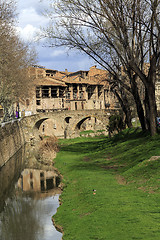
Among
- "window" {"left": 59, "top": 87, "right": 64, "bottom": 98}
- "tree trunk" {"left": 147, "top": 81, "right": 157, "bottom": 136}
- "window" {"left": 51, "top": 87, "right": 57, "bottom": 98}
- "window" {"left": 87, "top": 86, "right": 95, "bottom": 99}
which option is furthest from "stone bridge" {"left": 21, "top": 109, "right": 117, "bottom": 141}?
"tree trunk" {"left": 147, "top": 81, "right": 157, "bottom": 136}

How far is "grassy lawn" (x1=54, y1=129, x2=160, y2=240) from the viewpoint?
1011 cm

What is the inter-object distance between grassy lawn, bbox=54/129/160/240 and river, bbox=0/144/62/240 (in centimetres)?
82

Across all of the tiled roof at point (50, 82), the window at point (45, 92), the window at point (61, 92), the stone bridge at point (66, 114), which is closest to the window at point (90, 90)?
the window at point (61, 92)

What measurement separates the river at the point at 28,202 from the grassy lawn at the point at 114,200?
0.82m

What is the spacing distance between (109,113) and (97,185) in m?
41.8

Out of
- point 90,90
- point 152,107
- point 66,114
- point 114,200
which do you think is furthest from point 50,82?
point 114,200

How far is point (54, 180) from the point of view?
2380cm

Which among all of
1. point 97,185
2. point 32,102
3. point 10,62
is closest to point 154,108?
point 97,185

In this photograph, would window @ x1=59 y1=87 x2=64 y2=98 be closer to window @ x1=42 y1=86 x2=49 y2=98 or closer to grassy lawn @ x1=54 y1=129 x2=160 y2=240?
window @ x1=42 y1=86 x2=49 y2=98

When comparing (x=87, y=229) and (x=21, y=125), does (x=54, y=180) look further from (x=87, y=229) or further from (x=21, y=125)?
(x=21, y=125)

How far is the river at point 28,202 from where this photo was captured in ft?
45.0

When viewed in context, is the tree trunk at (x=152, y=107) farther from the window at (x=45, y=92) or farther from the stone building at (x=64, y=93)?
the window at (x=45, y=92)

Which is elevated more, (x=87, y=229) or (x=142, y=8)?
(x=142, y=8)

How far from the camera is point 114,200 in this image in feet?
43.5
